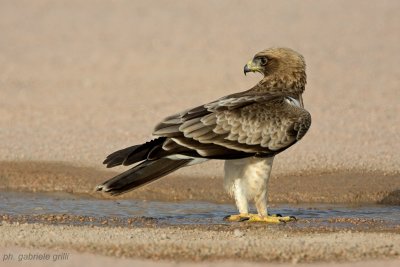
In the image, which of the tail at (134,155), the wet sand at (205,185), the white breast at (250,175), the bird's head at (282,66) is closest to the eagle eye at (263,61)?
the bird's head at (282,66)

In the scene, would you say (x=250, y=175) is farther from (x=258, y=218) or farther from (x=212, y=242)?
(x=212, y=242)

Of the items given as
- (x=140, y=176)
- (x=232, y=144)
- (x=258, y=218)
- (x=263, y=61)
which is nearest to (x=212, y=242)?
(x=140, y=176)

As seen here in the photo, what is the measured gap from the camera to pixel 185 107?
19.0m

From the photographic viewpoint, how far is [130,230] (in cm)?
1004

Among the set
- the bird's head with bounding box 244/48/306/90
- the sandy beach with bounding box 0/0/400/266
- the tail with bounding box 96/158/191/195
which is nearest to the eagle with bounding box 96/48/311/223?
the tail with bounding box 96/158/191/195

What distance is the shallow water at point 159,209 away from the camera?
38.2 feet

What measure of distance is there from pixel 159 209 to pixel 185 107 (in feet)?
22.9

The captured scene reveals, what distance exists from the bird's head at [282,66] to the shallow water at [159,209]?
1356 mm

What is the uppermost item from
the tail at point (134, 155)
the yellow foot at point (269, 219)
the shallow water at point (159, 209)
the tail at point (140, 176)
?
the tail at point (134, 155)

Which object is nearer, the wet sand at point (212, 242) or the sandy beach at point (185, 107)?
the wet sand at point (212, 242)

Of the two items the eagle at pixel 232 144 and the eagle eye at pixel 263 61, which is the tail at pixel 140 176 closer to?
the eagle at pixel 232 144

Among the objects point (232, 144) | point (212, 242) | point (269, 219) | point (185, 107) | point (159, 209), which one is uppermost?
point (185, 107)

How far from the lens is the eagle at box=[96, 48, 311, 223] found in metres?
10.5

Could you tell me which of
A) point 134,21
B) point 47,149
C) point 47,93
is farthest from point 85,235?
point 134,21
